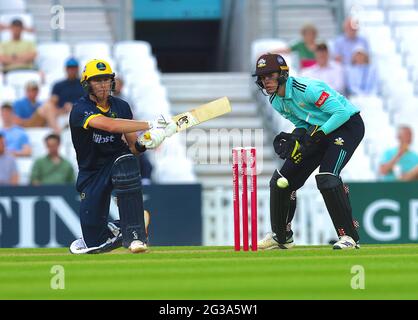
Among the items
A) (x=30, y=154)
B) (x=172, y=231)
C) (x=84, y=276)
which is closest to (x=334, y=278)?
(x=84, y=276)

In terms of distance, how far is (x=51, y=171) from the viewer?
49.2 feet

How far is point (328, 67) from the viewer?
53.3 ft

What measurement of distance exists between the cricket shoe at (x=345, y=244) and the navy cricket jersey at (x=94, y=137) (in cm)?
175

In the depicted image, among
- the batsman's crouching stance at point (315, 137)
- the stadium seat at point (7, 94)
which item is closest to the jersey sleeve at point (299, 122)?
the batsman's crouching stance at point (315, 137)

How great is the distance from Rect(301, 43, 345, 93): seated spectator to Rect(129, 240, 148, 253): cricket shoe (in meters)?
6.75

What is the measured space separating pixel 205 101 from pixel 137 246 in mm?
7912

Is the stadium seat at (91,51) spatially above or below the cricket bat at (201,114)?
above

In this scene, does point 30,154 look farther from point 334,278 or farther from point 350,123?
point 334,278

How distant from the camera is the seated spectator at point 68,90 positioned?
1563cm

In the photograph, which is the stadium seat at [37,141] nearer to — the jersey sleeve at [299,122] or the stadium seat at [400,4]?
the stadium seat at [400,4]

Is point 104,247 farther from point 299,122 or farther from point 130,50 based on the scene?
point 130,50

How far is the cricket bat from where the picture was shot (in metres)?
9.63

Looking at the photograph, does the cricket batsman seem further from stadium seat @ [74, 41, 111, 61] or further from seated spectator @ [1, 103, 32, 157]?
stadium seat @ [74, 41, 111, 61]

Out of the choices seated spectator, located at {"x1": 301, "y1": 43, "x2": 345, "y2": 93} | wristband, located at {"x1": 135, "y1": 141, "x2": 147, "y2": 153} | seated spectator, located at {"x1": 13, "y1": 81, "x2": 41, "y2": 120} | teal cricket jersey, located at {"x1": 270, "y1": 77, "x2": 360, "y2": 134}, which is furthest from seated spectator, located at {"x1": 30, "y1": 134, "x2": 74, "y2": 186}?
teal cricket jersey, located at {"x1": 270, "y1": 77, "x2": 360, "y2": 134}
